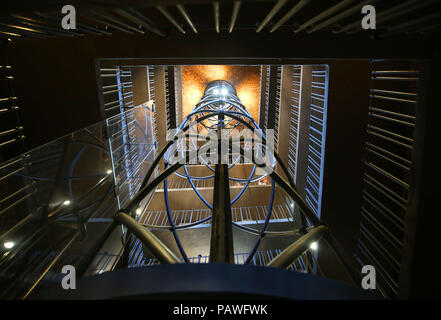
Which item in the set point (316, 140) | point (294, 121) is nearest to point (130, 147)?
point (316, 140)

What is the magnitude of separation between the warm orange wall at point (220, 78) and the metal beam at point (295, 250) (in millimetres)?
5217

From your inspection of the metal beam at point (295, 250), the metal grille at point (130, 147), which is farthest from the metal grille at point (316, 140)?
the metal grille at point (130, 147)

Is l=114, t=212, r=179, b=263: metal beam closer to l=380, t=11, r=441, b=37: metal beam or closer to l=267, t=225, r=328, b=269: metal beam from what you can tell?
l=267, t=225, r=328, b=269: metal beam

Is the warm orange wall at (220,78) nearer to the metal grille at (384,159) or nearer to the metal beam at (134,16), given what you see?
the metal grille at (384,159)

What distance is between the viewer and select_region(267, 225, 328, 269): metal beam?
67cm

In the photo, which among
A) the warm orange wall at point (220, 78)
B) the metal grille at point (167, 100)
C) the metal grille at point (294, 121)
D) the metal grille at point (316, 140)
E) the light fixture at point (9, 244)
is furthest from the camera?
the warm orange wall at point (220, 78)

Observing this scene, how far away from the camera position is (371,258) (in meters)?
1.93

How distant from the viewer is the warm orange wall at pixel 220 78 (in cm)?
566

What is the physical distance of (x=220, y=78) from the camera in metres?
5.79

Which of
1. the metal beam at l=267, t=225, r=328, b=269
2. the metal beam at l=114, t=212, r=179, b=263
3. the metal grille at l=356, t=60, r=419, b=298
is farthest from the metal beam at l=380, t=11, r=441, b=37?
the metal grille at l=356, t=60, r=419, b=298

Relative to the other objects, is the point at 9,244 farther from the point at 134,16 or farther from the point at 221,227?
the point at 134,16

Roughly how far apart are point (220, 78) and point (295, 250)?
5.51m

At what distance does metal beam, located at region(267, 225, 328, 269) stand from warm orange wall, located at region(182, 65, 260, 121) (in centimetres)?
522
